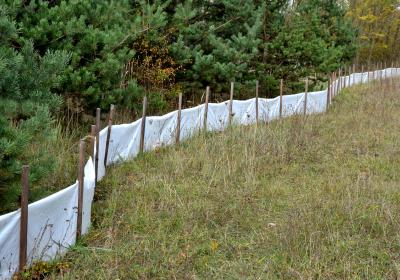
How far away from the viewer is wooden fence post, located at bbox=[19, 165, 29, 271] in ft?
10.6

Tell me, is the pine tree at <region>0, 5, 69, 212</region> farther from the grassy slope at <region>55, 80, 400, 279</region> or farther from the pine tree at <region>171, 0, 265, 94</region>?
the pine tree at <region>171, 0, 265, 94</region>

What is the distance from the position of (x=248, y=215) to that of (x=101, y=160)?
214cm

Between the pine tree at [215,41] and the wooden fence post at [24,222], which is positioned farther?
the pine tree at [215,41]

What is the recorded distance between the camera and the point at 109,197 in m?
5.18

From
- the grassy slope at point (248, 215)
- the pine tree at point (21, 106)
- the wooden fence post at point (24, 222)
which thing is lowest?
the grassy slope at point (248, 215)

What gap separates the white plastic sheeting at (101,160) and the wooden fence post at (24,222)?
0.03m

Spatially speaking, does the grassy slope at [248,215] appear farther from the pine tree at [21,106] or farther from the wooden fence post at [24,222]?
the pine tree at [21,106]

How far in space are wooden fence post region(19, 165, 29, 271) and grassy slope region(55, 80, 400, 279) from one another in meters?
0.35

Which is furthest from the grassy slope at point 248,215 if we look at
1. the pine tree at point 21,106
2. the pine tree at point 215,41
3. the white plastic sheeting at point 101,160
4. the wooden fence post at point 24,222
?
the pine tree at point 215,41

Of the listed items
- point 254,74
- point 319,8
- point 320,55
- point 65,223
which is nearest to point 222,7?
point 254,74

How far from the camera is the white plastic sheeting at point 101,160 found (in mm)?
3266

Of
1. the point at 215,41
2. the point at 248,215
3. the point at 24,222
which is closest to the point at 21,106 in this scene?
the point at 24,222

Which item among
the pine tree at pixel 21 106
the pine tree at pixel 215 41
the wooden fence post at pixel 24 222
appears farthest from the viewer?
the pine tree at pixel 215 41

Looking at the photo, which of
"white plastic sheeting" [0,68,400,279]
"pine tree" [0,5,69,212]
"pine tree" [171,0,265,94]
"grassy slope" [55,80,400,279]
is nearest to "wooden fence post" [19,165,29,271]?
"white plastic sheeting" [0,68,400,279]
